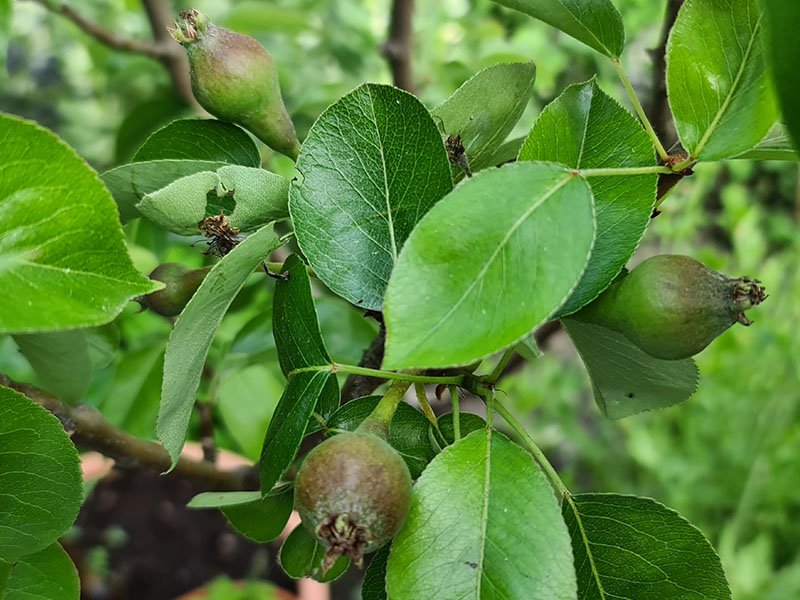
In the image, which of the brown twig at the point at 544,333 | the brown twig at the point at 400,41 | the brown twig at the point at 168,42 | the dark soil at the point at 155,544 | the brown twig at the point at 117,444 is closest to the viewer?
the brown twig at the point at 117,444

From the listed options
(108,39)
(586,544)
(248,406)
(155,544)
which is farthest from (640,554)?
(155,544)

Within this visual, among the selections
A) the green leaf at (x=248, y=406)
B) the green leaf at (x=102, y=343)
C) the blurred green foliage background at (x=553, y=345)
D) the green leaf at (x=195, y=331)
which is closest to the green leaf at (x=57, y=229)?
the green leaf at (x=195, y=331)

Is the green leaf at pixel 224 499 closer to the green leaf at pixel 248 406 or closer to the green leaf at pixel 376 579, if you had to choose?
the green leaf at pixel 376 579

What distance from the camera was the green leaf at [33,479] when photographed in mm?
405

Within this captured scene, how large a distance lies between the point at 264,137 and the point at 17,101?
90.2 inches

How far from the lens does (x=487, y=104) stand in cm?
44

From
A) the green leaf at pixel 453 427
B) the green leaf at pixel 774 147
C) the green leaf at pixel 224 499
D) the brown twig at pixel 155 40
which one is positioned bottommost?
the green leaf at pixel 224 499

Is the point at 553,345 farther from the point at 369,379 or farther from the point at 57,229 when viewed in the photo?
the point at 57,229

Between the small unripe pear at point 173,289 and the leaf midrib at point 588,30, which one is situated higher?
the leaf midrib at point 588,30

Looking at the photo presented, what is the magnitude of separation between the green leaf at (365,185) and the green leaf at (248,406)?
497 mm

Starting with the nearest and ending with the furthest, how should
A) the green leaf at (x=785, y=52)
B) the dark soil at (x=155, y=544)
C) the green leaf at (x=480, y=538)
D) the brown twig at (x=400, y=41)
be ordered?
the green leaf at (x=785, y=52) < the green leaf at (x=480, y=538) < the brown twig at (x=400, y=41) < the dark soil at (x=155, y=544)

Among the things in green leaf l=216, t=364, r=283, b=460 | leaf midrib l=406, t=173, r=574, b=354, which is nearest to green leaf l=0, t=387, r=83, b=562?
leaf midrib l=406, t=173, r=574, b=354

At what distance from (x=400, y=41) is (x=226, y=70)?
616 mm

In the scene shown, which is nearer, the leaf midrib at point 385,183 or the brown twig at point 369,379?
the leaf midrib at point 385,183
